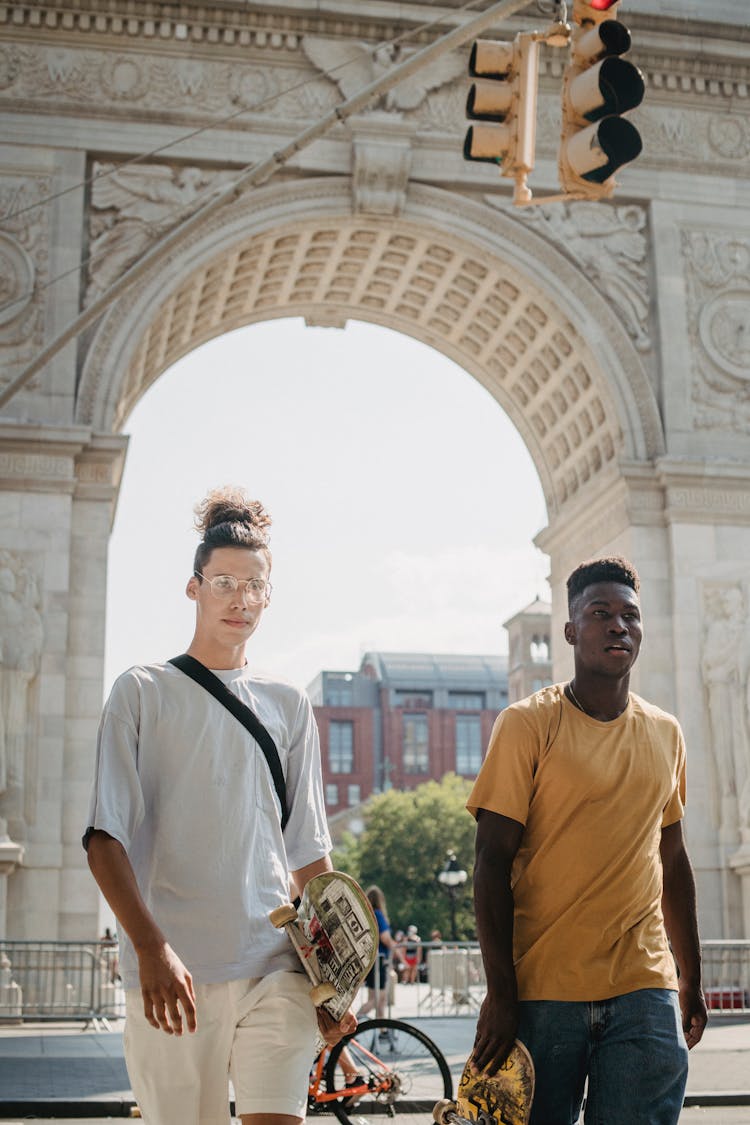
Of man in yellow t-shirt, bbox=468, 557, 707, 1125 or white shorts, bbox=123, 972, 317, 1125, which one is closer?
white shorts, bbox=123, 972, 317, 1125

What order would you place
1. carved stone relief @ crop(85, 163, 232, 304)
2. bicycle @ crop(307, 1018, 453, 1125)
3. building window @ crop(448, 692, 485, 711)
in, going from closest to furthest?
bicycle @ crop(307, 1018, 453, 1125)
carved stone relief @ crop(85, 163, 232, 304)
building window @ crop(448, 692, 485, 711)

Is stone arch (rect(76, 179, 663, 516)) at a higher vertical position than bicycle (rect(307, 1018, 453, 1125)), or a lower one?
higher

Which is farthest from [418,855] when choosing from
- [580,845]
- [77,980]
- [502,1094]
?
[502,1094]

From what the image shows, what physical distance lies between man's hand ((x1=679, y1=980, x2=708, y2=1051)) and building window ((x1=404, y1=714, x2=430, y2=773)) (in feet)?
275

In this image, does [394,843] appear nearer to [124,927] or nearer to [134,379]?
[134,379]

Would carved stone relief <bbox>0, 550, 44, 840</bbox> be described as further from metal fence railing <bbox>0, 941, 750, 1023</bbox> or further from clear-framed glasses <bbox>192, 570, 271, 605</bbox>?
clear-framed glasses <bbox>192, 570, 271, 605</bbox>

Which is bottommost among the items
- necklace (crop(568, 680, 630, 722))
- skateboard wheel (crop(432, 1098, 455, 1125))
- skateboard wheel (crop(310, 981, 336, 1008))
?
skateboard wheel (crop(432, 1098, 455, 1125))

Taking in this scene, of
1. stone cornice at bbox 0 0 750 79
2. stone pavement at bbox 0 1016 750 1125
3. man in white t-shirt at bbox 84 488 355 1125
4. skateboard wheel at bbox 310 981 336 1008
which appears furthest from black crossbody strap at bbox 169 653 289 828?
stone cornice at bbox 0 0 750 79

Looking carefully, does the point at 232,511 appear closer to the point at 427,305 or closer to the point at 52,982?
the point at 52,982

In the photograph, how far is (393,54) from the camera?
2231 cm

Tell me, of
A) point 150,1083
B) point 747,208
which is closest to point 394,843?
point 747,208

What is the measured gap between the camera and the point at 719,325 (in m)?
22.8

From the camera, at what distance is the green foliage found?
61.7 metres

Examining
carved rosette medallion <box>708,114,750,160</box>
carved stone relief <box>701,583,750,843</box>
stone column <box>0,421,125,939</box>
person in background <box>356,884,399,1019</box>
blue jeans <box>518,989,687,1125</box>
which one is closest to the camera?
blue jeans <box>518,989,687,1125</box>
